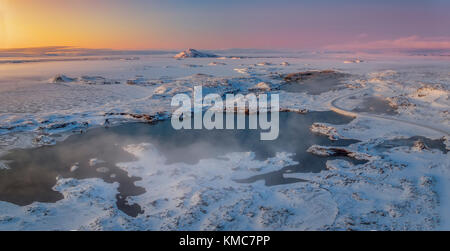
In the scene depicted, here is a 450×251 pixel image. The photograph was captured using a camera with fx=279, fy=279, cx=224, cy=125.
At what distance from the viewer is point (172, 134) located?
8.92 m

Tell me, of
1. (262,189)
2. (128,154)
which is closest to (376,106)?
(262,189)

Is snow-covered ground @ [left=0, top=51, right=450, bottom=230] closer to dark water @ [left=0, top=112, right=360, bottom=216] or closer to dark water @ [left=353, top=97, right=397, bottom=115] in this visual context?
dark water @ [left=0, top=112, right=360, bottom=216]

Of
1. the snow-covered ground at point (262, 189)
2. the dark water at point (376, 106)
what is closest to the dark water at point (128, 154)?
the snow-covered ground at point (262, 189)

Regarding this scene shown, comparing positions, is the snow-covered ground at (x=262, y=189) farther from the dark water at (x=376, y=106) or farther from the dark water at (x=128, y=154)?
the dark water at (x=376, y=106)

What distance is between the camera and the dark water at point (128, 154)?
18.2ft

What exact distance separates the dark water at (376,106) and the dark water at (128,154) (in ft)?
6.24

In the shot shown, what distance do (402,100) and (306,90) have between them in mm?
5489

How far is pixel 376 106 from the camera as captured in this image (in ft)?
40.2

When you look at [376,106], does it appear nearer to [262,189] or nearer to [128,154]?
[262,189]

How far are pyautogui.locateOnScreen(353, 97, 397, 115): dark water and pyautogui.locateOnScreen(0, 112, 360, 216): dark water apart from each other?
6.24 feet

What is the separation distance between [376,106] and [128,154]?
1055 cm

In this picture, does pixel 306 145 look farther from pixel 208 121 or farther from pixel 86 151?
pixel 86 151

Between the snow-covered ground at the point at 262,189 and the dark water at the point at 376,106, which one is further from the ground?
the dark water at the point at 376,106
